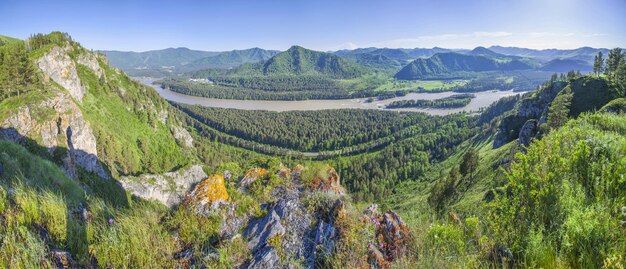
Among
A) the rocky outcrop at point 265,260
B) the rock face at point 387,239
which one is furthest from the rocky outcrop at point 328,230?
the rocky outcrop at point 265,260

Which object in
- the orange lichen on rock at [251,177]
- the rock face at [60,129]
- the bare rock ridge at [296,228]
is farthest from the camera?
the rock face at [60,129]

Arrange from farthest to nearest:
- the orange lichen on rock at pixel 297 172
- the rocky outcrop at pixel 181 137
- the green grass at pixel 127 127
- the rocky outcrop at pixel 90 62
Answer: the rocky outcrop at pixel 181 137, the rocky outcrop at pixel 90 62, the green grass at pixel 127 127, the orange lichen on rock at pixel 297 172

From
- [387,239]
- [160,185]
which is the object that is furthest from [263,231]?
[160,185]

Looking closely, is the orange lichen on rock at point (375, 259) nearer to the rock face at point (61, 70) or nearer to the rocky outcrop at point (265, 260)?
the rocky outcrop at point (265, 260)

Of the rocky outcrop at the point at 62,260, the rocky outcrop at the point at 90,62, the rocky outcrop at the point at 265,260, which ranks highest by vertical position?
the rocky outcrop at the point at 90,62

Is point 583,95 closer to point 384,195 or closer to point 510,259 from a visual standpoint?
point 384,195

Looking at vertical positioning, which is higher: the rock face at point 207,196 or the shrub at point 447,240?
the shrub at point 447,240

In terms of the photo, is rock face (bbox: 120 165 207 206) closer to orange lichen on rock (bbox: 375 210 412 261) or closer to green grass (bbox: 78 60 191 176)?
green grass (bbox: 78 60 191 176)

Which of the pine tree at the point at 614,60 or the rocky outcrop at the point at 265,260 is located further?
the pine tree at the point at 614,60
